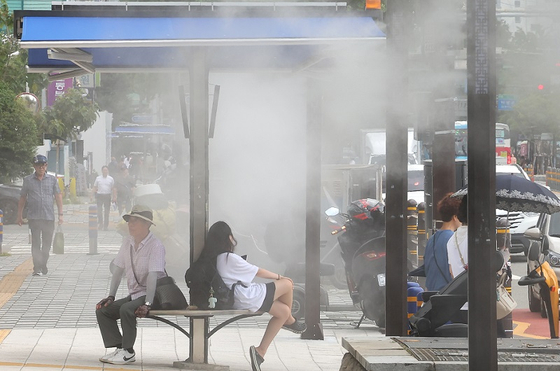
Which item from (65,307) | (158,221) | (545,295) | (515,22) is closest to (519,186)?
(545,295)

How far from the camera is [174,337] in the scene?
8336 mm

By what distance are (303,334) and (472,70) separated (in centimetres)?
480

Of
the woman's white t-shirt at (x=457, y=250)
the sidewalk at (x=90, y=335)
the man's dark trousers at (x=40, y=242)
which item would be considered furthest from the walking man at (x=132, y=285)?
the man's dark trousers at (x=40, y=242)

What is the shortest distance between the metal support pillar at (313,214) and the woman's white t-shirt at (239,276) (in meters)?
1.68

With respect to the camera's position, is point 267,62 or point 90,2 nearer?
point 90,2

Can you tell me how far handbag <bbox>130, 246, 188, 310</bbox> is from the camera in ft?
22.1

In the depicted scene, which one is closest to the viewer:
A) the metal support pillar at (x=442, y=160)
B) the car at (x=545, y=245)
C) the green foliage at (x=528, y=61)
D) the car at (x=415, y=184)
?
the green foliage at (x=528, y=61)

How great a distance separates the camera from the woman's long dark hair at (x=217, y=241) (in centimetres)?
673

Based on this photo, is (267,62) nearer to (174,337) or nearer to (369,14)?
(369,14)

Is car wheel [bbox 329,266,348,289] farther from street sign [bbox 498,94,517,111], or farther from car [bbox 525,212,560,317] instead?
street sign [bbox 498,94,517,111]

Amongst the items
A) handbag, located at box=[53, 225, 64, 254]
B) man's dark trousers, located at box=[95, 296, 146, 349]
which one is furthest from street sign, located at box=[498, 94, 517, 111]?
handbag, located at box=[53, 225, 64, 254]

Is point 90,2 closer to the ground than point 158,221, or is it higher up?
higher up

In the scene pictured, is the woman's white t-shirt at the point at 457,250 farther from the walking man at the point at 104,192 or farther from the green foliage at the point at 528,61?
the walking man at the point at 104,192

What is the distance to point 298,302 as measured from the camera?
9234 millimetres
